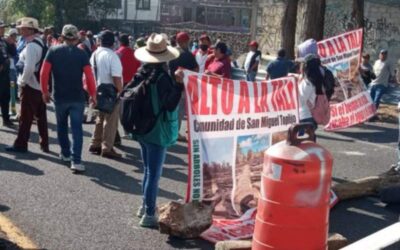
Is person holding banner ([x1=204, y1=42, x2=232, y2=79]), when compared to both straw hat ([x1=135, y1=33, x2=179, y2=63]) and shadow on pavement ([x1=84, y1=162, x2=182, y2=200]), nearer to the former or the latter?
shadow on pavement ([x1=84, y1=162, x2=182, y2=200])

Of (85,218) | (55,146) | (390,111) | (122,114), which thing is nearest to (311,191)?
(122,114)

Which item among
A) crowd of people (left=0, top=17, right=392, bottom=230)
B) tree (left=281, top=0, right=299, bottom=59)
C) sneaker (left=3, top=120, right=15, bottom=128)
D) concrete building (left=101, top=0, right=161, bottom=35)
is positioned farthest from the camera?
concrete building (left=101, top=0, right=161, bottom=35)

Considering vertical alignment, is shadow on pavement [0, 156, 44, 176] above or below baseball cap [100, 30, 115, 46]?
below

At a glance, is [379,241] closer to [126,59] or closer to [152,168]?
[152,168]

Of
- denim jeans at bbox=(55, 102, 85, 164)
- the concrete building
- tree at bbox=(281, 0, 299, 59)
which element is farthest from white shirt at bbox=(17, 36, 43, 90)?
the concrete building

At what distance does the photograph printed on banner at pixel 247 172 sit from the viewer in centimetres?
636

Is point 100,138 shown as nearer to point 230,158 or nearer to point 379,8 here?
point 230,158

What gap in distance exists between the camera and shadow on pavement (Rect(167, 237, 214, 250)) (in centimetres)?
576

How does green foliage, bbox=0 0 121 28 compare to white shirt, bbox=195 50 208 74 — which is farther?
green foliage, bbox=0 0 121 28

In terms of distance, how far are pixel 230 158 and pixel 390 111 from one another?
1135 cm

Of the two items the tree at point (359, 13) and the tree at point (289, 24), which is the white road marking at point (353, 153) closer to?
the tree at point (289, 24)

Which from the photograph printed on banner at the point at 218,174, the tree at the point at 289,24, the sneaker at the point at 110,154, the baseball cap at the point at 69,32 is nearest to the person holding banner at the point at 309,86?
the photograph printed on banner at the point at 218,174

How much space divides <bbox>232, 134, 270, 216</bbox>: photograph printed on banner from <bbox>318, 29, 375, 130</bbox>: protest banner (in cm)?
646

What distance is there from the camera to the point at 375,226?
22.0 ft
